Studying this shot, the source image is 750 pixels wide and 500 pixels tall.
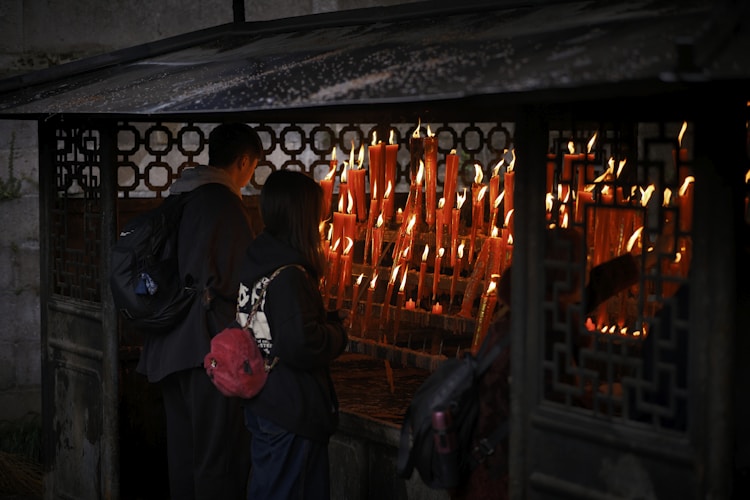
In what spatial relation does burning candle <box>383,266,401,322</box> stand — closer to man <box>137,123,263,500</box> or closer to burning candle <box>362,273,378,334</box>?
burning candle <box>362,273,378,334</box>

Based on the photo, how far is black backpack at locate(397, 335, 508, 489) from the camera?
371 cm

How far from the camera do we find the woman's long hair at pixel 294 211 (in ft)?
14.3

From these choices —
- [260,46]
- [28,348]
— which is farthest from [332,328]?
[28,348]

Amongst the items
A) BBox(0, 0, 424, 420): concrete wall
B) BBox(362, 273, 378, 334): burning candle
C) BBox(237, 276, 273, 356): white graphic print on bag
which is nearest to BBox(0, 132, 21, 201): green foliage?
BBox(0, 0, 424, 420): concrete wall

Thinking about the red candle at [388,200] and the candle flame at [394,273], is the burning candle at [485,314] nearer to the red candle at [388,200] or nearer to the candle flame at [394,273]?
the candle flame at [394,273]

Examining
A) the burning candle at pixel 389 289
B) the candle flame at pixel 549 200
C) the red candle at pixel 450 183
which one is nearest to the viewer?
the candle flame at pixel 549 200

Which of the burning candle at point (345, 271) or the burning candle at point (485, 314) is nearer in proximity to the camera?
the burning candle at point (485, 314)

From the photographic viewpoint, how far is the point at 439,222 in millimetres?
5707

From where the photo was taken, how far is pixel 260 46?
4996mm

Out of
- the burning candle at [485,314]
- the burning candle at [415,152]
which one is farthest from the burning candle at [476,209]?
the burning candle at [415,152]

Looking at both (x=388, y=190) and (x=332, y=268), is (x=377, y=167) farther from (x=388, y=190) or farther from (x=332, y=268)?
(x=332, y=268)

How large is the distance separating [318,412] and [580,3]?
1.89 meters

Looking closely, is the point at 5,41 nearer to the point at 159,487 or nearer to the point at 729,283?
the point at 159,487

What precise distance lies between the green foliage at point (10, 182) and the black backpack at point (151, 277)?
3280 mm
